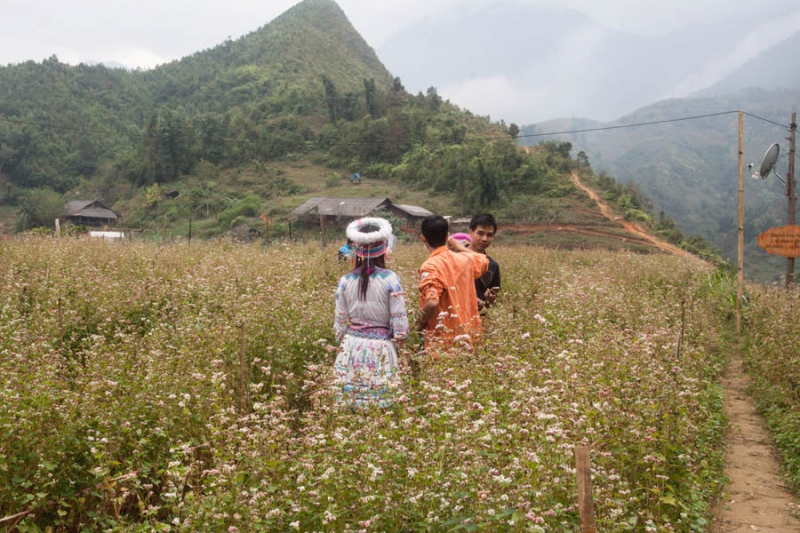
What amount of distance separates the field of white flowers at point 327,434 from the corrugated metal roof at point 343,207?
3516 cm

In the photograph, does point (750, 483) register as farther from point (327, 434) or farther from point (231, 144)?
point (231, 144)

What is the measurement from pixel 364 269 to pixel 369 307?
0.81 feet

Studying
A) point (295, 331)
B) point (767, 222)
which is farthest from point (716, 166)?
point (295, 331)

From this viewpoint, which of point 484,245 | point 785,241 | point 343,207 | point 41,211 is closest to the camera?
point 484,245

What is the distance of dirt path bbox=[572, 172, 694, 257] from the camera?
109ft

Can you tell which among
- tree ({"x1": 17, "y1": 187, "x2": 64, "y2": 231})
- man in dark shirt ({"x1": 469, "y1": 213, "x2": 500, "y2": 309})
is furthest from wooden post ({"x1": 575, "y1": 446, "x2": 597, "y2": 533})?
tree ({"x1": 17, "y1": 187, "x2": 64, "y2": 231})

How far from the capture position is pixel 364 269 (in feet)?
13.1

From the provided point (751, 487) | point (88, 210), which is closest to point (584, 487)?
point (751, 487)

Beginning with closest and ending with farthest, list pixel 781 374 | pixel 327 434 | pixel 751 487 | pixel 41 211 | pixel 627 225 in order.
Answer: pixel 327 434 → pixel 751 487 → pixel 781 374 → pixel 627 225 → pixel 41 211

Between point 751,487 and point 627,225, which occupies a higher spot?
point 627,225

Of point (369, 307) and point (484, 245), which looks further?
point (484, 245)

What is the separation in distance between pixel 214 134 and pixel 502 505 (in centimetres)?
7179

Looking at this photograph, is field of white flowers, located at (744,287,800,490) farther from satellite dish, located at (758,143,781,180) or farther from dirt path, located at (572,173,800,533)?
satellite dish, located at (758,143,781,180)

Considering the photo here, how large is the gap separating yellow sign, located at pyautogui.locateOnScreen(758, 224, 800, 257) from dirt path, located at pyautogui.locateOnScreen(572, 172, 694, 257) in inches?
613
